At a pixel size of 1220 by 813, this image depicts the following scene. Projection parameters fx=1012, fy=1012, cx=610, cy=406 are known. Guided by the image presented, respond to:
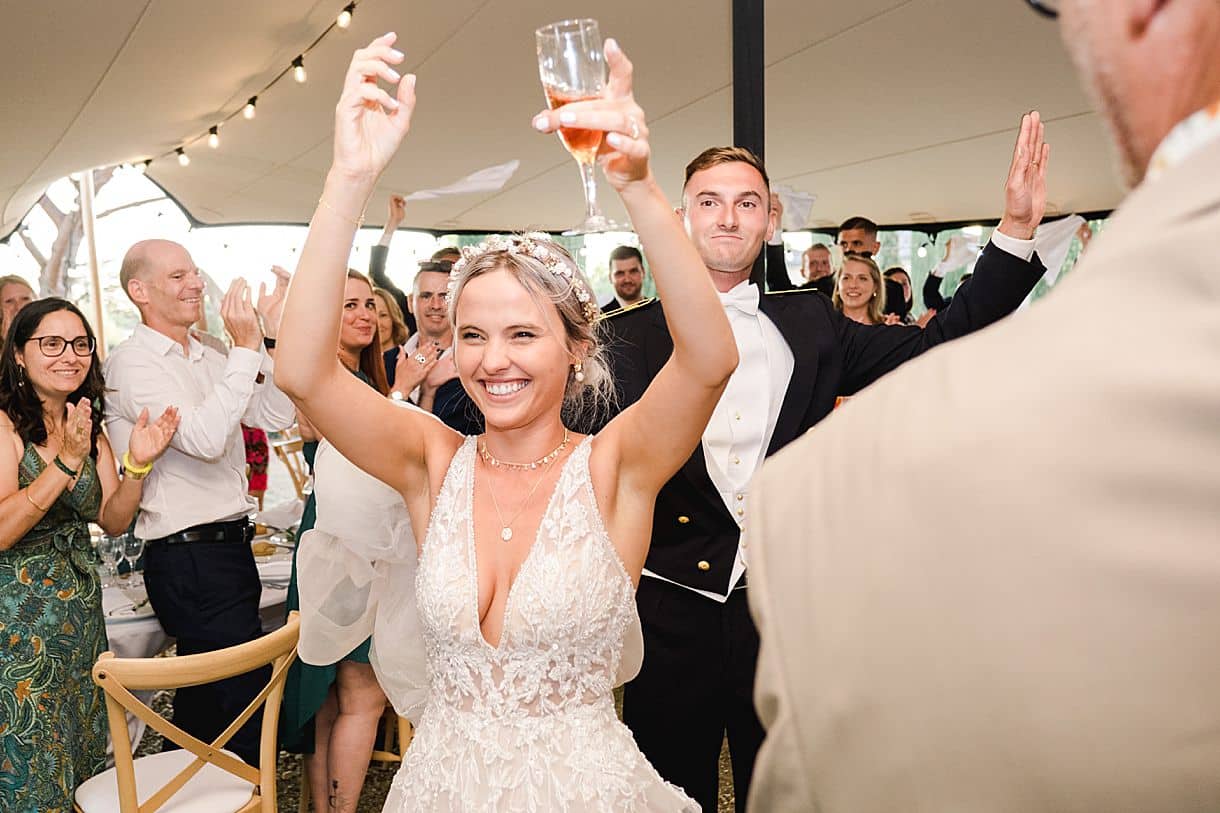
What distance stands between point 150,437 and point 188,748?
3.13 feet

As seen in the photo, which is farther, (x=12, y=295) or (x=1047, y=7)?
(x=12, y=295)

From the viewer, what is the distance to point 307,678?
9.68ft

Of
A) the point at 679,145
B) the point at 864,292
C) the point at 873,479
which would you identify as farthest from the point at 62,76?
the point at 873,479

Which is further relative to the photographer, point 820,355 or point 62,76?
point 62,76

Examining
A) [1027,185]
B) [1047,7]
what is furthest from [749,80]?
[1047,7]

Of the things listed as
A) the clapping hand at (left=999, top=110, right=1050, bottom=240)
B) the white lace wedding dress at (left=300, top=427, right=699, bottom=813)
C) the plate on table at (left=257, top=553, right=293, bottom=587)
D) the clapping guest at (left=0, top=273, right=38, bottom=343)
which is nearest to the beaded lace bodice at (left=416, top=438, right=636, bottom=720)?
the white lace wedding dress at (left=300, top=427, right=699, bottom=813)

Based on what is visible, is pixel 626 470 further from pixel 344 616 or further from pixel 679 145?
pixel 679 145

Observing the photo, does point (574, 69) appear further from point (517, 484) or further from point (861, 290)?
point (861, 290)

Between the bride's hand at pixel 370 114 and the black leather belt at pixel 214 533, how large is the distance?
1943 millimetres

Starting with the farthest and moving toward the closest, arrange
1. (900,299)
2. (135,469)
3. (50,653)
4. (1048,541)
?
(900,299)
(135,469)
(50,653)
(1048,541)

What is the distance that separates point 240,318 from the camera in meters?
3.05

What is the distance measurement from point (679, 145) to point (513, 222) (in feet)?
2.29

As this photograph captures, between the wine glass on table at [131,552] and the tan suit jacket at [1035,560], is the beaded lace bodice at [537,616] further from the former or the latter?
the wine glass on table at [131,552]

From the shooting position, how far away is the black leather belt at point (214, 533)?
9.77 feet
